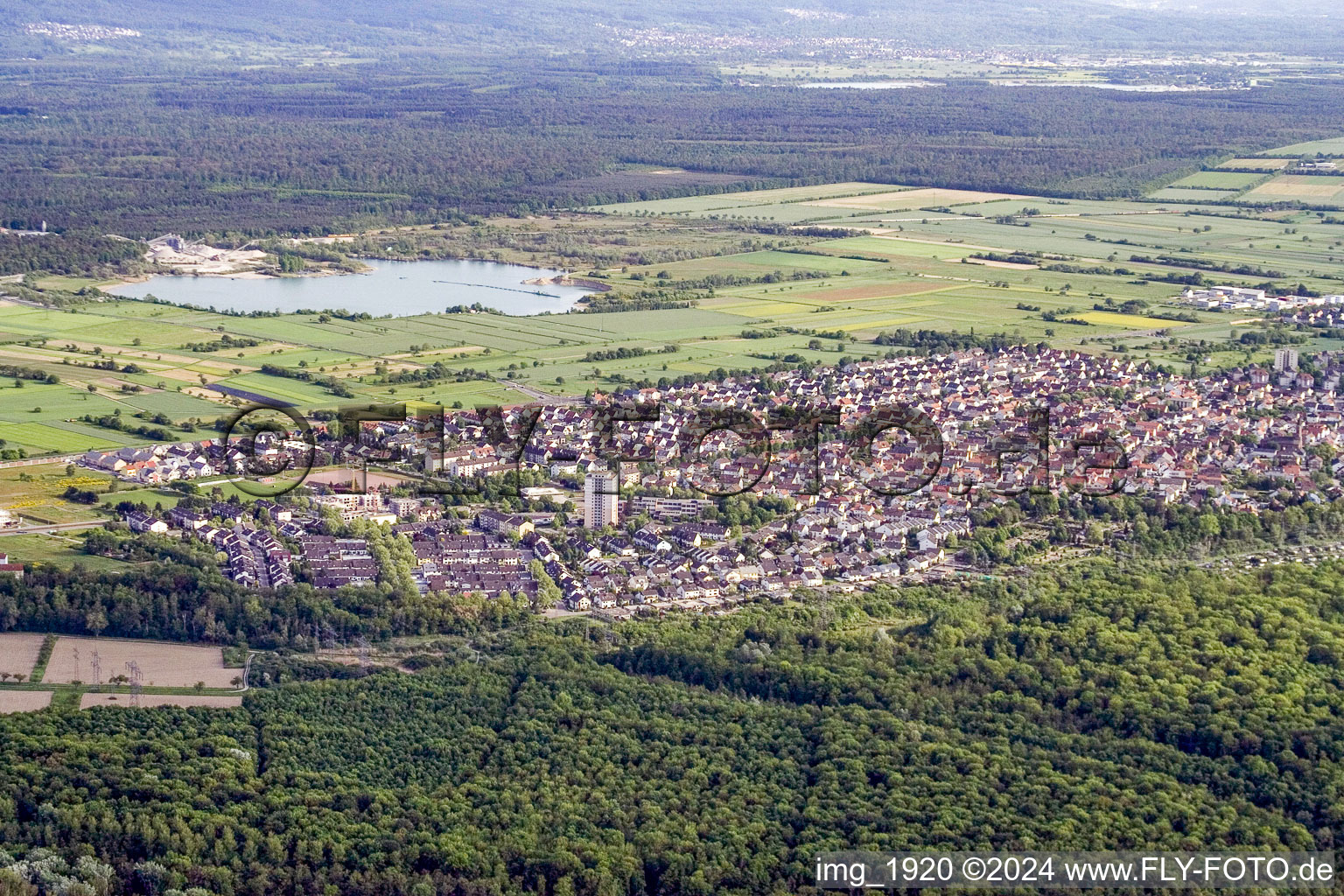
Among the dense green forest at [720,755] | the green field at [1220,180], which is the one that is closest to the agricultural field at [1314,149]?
the green field at [1220,180]

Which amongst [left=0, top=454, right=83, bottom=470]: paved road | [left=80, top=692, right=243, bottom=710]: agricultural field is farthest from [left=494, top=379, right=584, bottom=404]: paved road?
[left=80, top=692, right=243, bottom=710]: agricultural field

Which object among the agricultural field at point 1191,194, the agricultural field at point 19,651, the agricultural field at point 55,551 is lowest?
the agricultural field at point 19,651

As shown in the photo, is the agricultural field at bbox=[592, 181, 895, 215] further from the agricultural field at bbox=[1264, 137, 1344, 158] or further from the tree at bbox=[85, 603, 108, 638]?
the tree at bbox=[85, 603, 108, 638]

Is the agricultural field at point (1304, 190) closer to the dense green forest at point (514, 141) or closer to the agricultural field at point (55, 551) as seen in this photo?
the dense green forest at point (514, 141)

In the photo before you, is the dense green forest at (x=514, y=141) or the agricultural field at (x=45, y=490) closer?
the agricultural field at (x=45, y=490)

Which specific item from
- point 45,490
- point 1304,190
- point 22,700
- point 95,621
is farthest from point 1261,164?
point 22,700

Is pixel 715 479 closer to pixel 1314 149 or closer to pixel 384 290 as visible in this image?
pixel 384 290

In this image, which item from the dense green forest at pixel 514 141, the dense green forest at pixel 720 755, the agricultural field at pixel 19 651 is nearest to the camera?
the dense green forest at pixel 720 755
